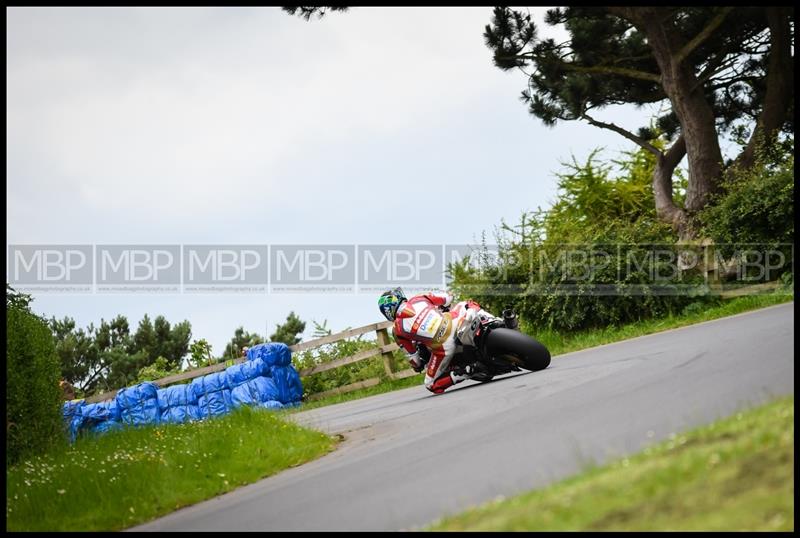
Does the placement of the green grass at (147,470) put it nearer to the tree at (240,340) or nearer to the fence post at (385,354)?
the fence post at (385,354)

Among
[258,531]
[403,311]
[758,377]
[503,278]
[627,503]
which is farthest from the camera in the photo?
[503,278]

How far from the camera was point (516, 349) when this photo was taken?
14164 mm

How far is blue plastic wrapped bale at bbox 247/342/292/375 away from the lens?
65.2 feet

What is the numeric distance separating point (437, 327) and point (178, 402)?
8.11 metres

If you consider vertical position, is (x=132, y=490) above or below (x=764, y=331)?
below

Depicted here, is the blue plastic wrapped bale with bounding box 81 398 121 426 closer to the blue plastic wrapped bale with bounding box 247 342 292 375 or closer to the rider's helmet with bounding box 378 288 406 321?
the blue plastic wrapped bale with bounding box 247 342 292 375

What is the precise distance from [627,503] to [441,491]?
2021 mm

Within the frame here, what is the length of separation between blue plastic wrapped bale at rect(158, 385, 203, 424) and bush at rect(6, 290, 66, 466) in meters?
6.53

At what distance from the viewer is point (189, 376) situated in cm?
2192

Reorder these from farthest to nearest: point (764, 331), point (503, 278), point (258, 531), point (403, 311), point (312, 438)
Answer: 1. point (503, 278)
2. point (403, 311)
3. point (764, 331)
4. point (312, 438)
5. point (258, 531)

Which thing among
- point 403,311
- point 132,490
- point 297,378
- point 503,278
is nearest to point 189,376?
point 297,378

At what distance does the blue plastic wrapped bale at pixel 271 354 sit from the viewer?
65.2 feet

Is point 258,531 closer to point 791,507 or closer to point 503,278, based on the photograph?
point 791,507

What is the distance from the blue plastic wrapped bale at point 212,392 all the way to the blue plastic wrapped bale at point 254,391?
0.25m
